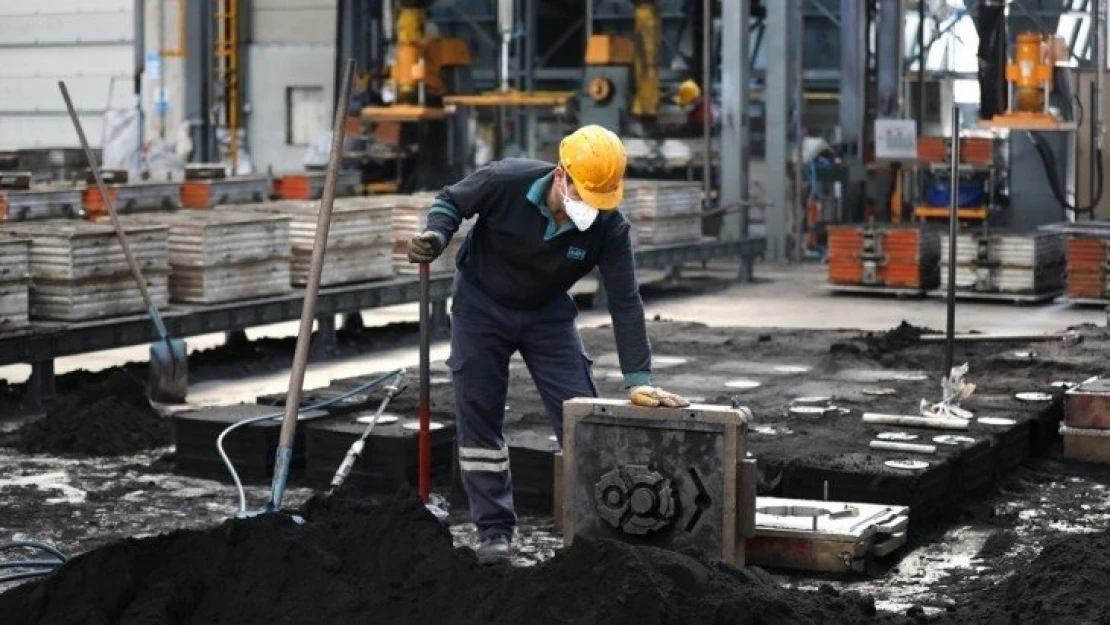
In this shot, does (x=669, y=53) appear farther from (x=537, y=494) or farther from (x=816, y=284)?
(x=537, y=494)

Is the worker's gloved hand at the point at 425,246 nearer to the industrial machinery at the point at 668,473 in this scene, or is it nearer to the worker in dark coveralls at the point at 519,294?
the worker in dark coveralls at the point at 519,294

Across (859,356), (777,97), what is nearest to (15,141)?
(777,97)

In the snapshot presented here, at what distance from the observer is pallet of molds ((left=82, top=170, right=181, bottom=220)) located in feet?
45.6

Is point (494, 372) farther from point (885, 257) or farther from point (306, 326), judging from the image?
point (885, 257)

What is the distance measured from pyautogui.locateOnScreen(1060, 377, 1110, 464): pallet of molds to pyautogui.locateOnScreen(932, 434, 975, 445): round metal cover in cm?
81

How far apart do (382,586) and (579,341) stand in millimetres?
1729

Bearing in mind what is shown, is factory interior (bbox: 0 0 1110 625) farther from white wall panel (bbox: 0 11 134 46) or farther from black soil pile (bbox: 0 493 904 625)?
white wall panel (bbox: 0 11 134 46)

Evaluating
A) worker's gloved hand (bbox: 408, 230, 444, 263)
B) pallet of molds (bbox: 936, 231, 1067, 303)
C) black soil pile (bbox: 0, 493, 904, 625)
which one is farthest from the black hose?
black soil pile (bbox: 0, 493, 904, 625)

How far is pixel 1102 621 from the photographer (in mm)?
5699

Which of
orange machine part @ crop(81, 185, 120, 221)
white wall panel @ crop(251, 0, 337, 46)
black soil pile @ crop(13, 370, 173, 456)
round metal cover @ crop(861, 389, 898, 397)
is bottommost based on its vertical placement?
black soil pile @ crop(13, 370, 173, 456)

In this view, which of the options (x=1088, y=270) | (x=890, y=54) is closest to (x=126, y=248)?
(x=1088, y=270)

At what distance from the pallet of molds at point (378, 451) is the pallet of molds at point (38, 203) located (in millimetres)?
4689

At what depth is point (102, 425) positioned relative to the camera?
9.96m

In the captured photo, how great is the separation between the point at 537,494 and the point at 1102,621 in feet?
10.4
